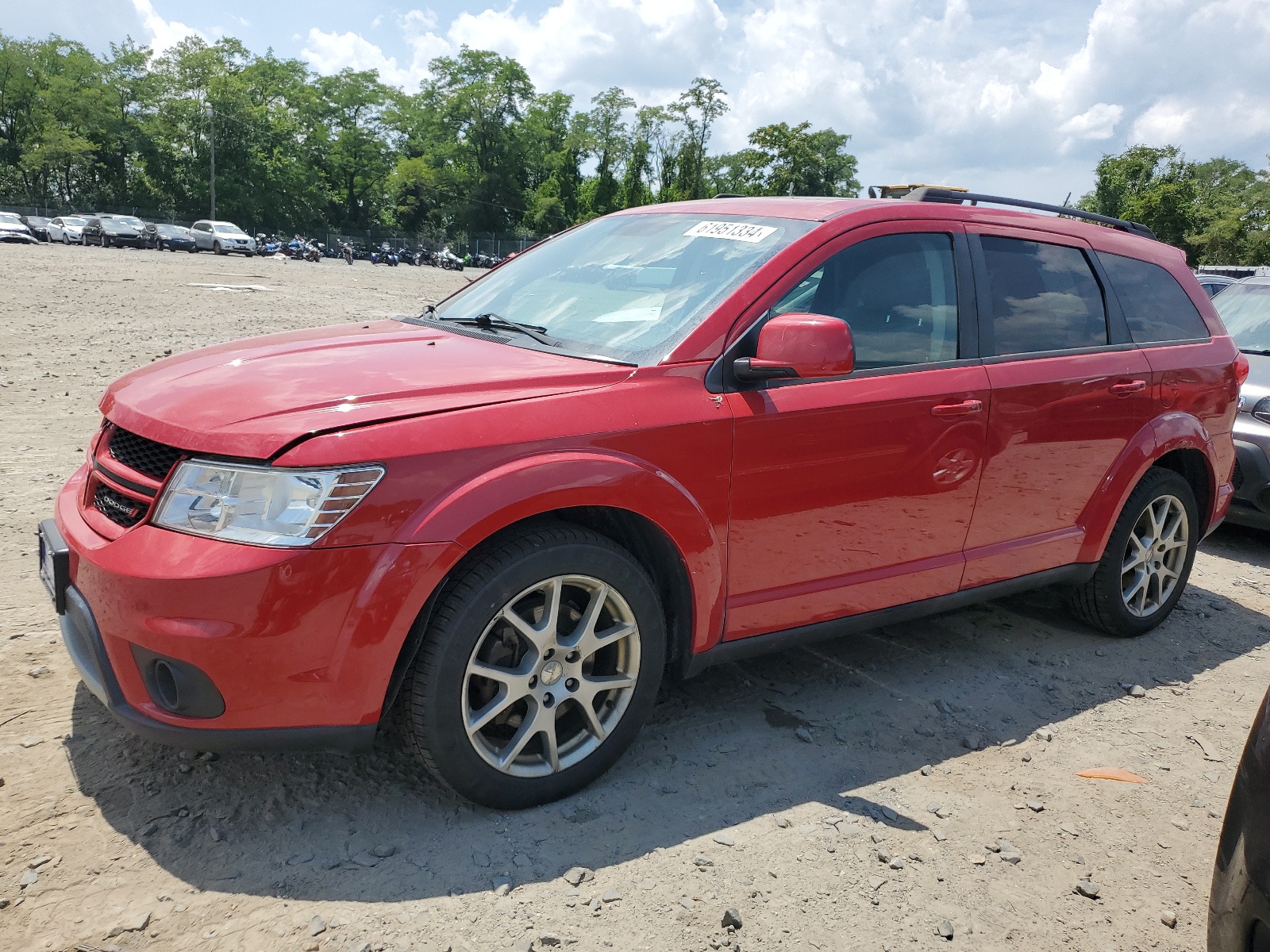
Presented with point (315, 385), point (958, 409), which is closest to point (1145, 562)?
point (958, 409)

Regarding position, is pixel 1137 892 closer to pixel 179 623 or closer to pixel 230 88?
pixel 179 623

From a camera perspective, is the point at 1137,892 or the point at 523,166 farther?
the point at 523,166

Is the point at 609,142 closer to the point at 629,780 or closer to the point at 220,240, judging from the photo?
the point at 220,240

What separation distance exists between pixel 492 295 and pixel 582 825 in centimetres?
208

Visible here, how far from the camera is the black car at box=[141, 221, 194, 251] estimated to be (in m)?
43.9

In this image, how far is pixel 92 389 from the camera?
8422 millimetres

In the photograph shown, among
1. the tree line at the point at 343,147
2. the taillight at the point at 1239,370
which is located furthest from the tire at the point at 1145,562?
the tree line at the point at 343,147

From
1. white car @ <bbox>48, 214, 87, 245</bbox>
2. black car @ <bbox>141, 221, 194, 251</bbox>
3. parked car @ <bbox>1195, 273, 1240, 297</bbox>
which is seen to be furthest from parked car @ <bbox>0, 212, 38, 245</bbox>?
parked car @ <bbox>1195, 273, 1240, 297</bbox>

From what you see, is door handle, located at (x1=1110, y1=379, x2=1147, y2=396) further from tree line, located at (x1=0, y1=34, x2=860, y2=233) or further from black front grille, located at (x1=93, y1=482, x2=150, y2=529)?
tree line, located at (x1=0, y1=34, x2=860, y2=233)

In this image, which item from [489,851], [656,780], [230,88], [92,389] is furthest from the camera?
[230,88]

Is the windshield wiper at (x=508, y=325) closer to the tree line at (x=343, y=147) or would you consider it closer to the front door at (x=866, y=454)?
the front door at (x=866, y=454)

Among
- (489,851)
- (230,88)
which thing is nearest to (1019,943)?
(489,851)

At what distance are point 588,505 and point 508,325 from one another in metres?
0.98

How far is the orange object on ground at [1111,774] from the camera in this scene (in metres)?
3.43
